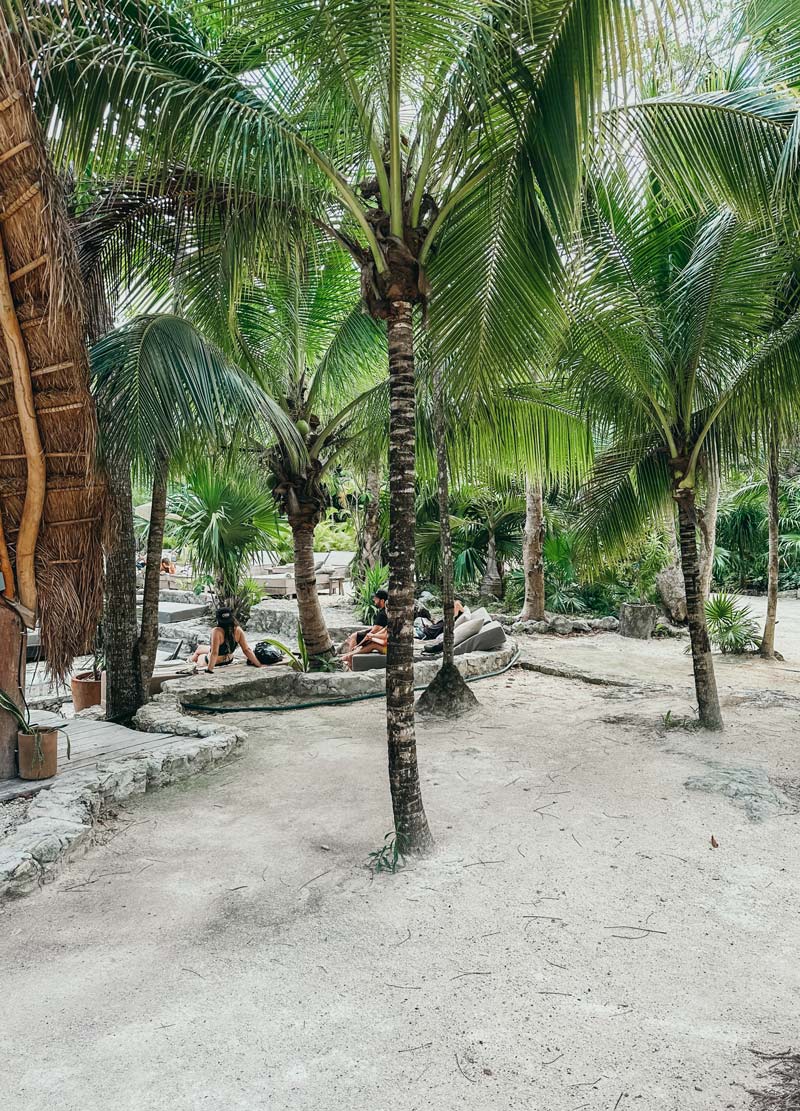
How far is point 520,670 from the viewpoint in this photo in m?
10.1

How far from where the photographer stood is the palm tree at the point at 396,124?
145 inches

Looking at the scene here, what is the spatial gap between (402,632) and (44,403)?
296cm

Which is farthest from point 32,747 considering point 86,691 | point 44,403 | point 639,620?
point 639,620

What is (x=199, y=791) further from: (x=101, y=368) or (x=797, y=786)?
(x=797, y=786)

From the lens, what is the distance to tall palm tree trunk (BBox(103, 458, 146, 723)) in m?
7.28

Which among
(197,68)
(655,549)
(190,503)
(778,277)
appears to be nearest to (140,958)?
(197,68)

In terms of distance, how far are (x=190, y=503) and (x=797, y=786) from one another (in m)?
8.83

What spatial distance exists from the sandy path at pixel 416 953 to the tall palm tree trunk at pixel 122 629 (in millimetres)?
2281

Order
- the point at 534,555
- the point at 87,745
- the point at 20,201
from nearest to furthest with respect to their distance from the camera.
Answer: the point at 20,201
the point at 87,745
the point at 534,555

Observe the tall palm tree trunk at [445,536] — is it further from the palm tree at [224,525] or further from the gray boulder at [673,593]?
the gray boulder at [673,593]

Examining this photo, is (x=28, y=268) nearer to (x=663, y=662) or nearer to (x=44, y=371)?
(x=44, y=371)

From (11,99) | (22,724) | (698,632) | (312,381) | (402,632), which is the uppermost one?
(11,99)

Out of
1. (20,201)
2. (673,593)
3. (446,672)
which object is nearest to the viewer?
(20,201)

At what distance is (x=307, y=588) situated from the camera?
28.9ft
